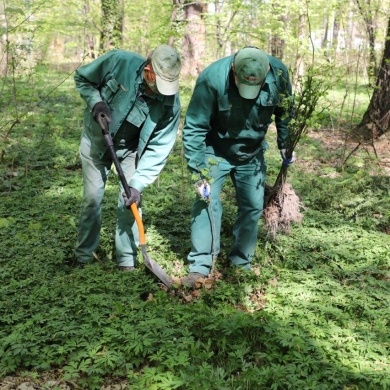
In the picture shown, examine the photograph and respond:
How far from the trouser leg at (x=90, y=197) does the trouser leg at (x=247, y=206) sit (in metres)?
1.27

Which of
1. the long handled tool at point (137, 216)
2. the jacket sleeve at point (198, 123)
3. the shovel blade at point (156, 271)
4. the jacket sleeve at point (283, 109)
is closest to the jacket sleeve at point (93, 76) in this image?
the long handled tool at point (137, 216)

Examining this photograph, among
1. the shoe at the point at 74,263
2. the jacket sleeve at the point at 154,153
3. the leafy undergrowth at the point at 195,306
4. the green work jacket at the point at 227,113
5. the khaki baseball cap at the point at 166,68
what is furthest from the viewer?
the shoe at the point at 74,263

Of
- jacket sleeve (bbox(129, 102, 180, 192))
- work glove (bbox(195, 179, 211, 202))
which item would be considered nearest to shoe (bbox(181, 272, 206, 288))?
work glove (bbox(195, 179, 211, 202))

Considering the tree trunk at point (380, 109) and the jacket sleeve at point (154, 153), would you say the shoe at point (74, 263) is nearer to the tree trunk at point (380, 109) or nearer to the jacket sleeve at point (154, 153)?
the jacket sleeve at point (154, 153)

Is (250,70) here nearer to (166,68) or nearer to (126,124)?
(166,68)

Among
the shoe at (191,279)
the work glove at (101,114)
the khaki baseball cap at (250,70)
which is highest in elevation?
the khaki baseball cap at (250,70)

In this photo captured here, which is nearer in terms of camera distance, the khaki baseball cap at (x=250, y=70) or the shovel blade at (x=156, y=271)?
the khaki baseball cap at (x=250, y=70)

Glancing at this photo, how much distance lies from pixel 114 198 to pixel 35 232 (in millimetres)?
1369

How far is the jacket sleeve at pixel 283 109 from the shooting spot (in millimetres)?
4234

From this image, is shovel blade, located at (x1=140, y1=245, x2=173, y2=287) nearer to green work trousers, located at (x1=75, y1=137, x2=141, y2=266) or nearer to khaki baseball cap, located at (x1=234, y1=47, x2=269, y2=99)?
green work trousers, located at (x1=75, y1=137, x2=141, y2=266)

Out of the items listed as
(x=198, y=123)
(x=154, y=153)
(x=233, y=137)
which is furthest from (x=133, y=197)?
(x=233, y=137)

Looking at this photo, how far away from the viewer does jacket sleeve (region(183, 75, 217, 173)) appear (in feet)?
13.5

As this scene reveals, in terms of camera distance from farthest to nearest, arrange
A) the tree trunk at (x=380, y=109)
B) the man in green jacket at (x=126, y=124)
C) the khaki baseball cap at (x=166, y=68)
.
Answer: the tree trunk at (x=380, y=109) < the man in green jacket at (x=126, y=124) < the khaki baseball cap at (x=166, y=68)

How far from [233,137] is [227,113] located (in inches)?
9.8
